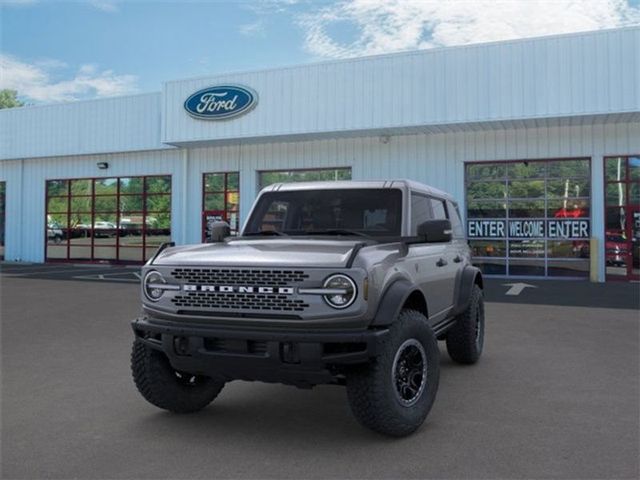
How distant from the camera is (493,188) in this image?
17.8 m

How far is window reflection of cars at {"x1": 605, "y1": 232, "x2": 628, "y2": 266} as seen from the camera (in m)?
16.5

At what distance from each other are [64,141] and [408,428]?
2347 cm

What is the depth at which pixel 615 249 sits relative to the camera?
16.5m

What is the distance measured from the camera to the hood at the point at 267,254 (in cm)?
381

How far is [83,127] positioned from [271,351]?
22533 millimetres

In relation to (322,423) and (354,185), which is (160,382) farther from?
(354,185)

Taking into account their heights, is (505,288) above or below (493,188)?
below

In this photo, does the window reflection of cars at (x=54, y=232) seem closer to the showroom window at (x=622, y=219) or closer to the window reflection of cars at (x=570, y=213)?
the window reflection of cars at (x=570, y=213)

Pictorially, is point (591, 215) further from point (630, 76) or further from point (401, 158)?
point (401, 158)

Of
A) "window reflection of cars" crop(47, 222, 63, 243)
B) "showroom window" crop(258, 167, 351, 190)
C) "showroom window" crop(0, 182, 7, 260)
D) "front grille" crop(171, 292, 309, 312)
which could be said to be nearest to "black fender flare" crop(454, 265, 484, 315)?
"front grille" crop(171, 292, 309, 312)

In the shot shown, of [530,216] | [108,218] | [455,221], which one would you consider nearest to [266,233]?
[455,221]

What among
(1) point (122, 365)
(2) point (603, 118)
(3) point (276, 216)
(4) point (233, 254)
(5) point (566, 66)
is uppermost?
(5) point (566, 66)

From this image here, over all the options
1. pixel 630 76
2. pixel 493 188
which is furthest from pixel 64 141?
pixel 630 76

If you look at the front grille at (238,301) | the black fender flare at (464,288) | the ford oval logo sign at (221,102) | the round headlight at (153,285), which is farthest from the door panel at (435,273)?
the ford oval logo sign at (221,102)
